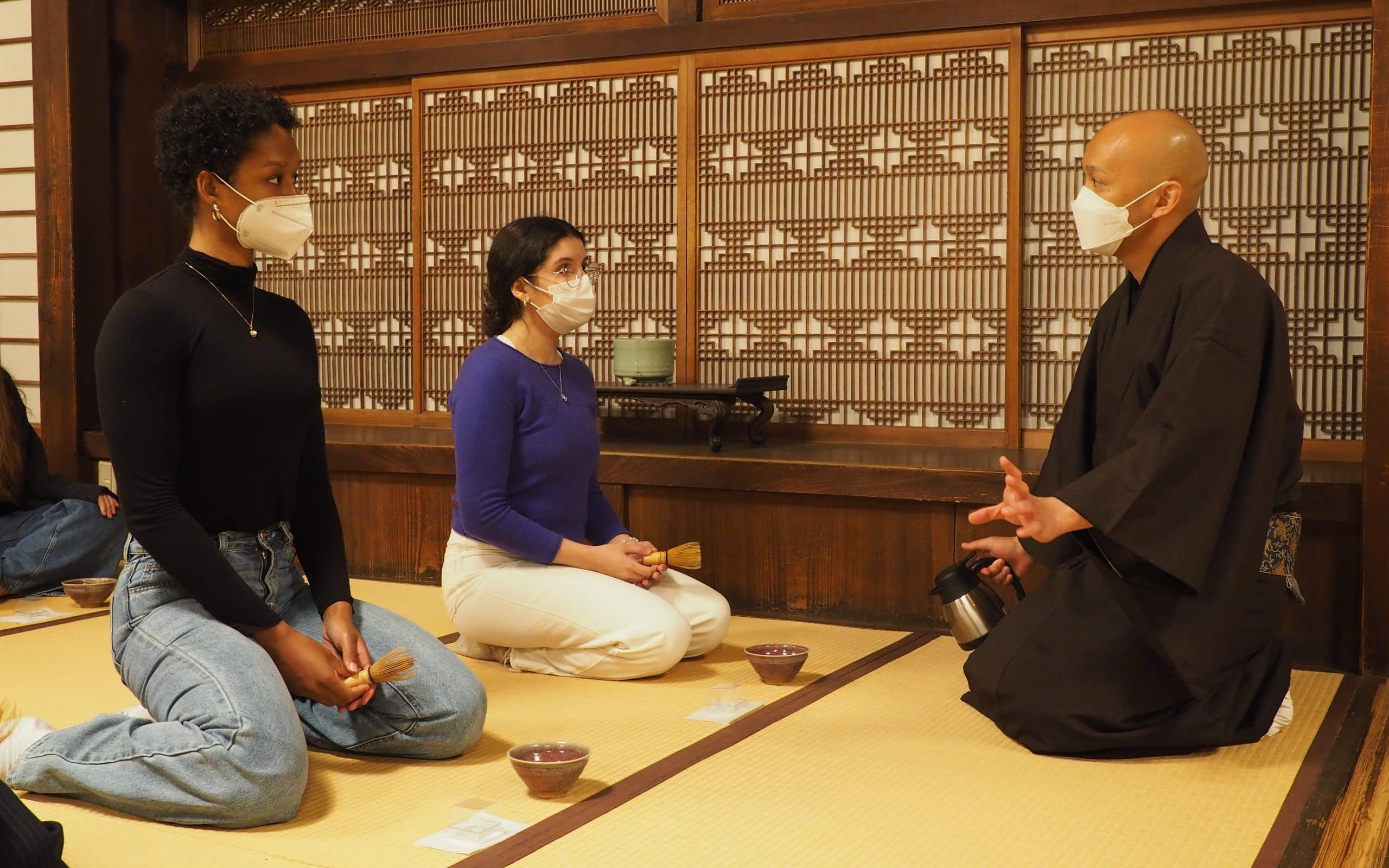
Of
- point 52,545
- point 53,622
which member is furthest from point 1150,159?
point 52,545

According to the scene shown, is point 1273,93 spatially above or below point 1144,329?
above

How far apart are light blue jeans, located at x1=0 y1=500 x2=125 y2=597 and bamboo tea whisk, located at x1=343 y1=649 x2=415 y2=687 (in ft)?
7.55

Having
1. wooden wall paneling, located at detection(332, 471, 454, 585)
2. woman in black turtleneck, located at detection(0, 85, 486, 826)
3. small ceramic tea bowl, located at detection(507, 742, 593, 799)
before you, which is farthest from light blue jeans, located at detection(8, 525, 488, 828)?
wooden wall paneling, located at detection(332, 471, 454, 585)

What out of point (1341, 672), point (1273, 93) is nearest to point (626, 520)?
point (1341, 672)

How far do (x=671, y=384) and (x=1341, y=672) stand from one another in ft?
7.15

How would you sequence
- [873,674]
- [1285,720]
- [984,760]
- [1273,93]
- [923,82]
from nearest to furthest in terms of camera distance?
[984,760] < [1285,720] < [873,674] < [1273,93] < [923,82]

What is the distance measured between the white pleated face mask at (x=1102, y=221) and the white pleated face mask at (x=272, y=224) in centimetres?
152

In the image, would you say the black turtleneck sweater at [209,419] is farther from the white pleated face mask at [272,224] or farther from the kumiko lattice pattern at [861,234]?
the kumiko lattice pattern at [861,234]

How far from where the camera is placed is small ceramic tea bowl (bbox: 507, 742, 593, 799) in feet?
7.36

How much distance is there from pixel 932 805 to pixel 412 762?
0.98m

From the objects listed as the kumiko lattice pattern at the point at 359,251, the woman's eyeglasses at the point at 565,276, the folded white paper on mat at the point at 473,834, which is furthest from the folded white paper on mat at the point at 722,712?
the kumiko lattice pattern at the point at 359,251

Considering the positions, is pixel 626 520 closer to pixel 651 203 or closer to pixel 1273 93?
pixel 651 203

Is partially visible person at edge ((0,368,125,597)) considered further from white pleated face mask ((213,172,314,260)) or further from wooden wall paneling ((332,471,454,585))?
white pleated face mask ((213,172,314,260))

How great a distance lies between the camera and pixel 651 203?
189 inches
